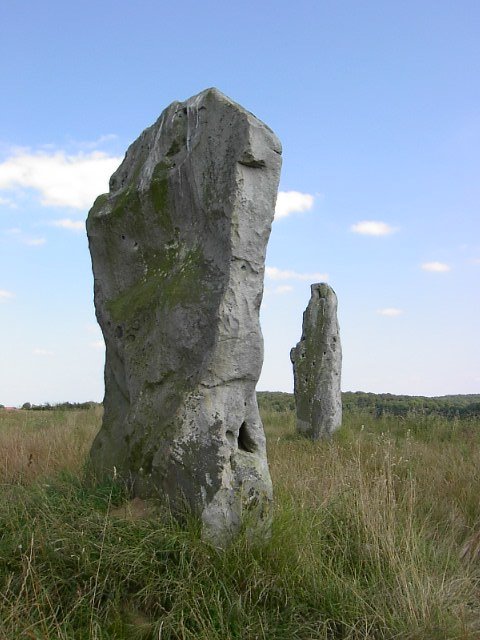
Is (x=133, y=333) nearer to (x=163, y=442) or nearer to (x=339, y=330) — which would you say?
(x=163, y=442)

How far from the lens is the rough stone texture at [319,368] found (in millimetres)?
10727

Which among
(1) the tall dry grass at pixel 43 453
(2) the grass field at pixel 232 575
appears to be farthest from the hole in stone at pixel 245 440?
(1) the tall dry grass at pixel 43 453

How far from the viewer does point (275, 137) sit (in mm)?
4578

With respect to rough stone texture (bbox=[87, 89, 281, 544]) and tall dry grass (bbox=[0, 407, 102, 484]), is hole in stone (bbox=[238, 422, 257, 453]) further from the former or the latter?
tall dry grass (bbox=[0, 407, 102, 484])

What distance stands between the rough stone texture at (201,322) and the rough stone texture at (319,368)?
593cm

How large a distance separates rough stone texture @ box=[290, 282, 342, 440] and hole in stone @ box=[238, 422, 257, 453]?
621cm

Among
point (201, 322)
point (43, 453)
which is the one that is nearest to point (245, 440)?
point (201, 322)

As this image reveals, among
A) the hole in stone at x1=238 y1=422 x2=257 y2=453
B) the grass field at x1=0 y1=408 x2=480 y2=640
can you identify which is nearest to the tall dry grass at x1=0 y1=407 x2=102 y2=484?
the grass field at x1=0 y1=408 x2=480 y2=640

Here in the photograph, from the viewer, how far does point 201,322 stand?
4.42 meters

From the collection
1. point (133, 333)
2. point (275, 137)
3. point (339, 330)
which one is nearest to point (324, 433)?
point (339, 330)

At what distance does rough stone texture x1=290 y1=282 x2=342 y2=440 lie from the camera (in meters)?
10.7

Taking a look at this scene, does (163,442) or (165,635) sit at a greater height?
(163,442)

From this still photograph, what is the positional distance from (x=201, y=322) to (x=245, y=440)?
0.86 m

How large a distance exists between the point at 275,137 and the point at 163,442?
219cm
